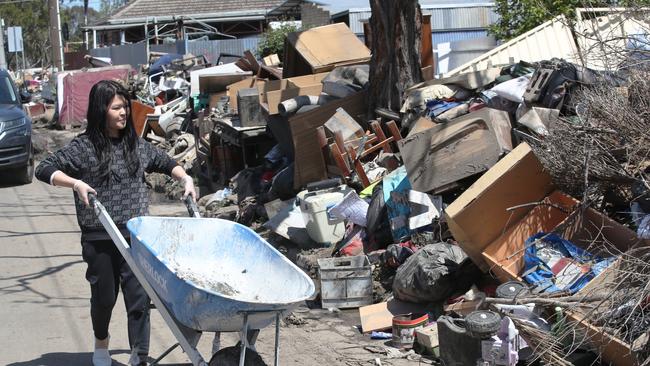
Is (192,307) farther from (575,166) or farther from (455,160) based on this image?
(455,160)

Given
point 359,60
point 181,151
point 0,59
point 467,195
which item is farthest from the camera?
point 0,59

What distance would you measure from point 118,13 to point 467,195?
42.8 meters

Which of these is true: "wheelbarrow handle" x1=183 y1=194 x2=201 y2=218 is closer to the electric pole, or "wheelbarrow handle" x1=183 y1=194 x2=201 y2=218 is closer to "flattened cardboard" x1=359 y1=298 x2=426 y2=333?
"flattened cardboard" x1=359 y1=298 x2=426 y2=333

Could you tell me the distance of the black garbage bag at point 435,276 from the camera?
6574mm

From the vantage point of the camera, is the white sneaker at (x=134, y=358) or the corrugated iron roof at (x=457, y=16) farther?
the corrugated iron roof at (x=457, y=16)

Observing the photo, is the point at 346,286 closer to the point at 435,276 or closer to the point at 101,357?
the point at 435,276

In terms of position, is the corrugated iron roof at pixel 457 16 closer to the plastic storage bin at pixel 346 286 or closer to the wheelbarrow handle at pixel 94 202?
the plastic storage bin at pixel 346 286

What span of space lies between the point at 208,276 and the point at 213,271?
0.06 metres

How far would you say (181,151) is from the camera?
648 inches

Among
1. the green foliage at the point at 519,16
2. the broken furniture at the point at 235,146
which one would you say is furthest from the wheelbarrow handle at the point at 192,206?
the green foliage at the point at 519,16

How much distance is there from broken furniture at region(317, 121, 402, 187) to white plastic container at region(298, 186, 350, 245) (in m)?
0.54

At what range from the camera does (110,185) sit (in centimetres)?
528

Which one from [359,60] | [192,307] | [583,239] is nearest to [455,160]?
[583,239]

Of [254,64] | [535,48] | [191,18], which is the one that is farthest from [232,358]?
[191,18]
